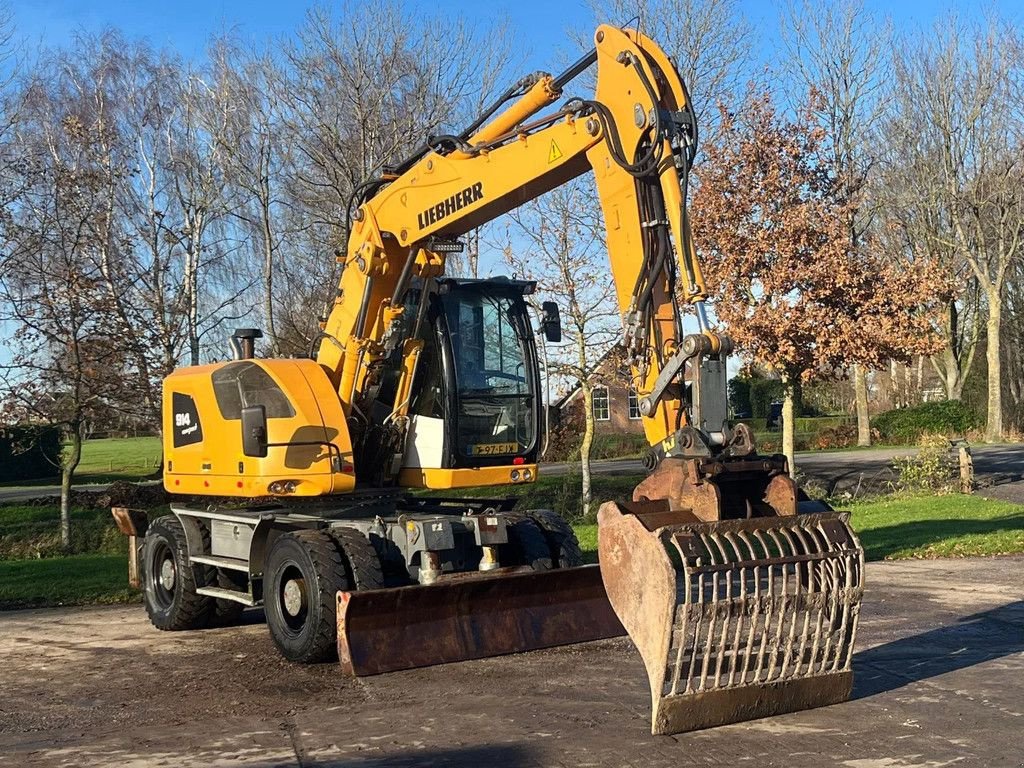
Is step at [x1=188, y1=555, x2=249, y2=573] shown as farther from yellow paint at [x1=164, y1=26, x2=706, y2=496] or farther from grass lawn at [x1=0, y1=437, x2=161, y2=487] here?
grass lawn at [x1=0, y1=437, x2=161, y2=487]

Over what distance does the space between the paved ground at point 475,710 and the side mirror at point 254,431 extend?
5.37ft

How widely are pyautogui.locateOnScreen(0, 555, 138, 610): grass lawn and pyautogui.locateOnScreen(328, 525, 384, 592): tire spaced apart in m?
5.36

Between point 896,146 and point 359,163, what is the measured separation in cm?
2361

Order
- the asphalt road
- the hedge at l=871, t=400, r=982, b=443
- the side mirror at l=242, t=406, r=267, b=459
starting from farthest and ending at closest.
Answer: the hedge at l=871, t=400, r=982, b=443 → the asphalt road → the side mirror at l=242, t=406, r=267, b=459

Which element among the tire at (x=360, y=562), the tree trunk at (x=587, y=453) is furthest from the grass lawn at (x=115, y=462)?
the tire at (x=360, y=562)

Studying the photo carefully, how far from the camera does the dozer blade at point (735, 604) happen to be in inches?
238

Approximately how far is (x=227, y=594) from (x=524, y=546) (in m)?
2.62

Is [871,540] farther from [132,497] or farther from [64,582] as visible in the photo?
[132,497]

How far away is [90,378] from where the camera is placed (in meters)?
17.0

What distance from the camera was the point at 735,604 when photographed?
20.3ft

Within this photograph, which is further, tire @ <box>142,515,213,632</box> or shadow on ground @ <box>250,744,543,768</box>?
tire @ <box>142,515,213,632</box>

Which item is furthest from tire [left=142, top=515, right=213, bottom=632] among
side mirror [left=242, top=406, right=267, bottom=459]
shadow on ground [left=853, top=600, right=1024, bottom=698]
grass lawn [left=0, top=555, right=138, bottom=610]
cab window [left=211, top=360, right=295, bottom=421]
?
shadow on ground [left=853, top=600, right=1024, bottom=698]

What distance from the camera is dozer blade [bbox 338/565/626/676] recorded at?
7758 millimetres

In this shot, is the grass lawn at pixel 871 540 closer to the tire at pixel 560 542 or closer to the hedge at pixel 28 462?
the tire at pixel 560 542
